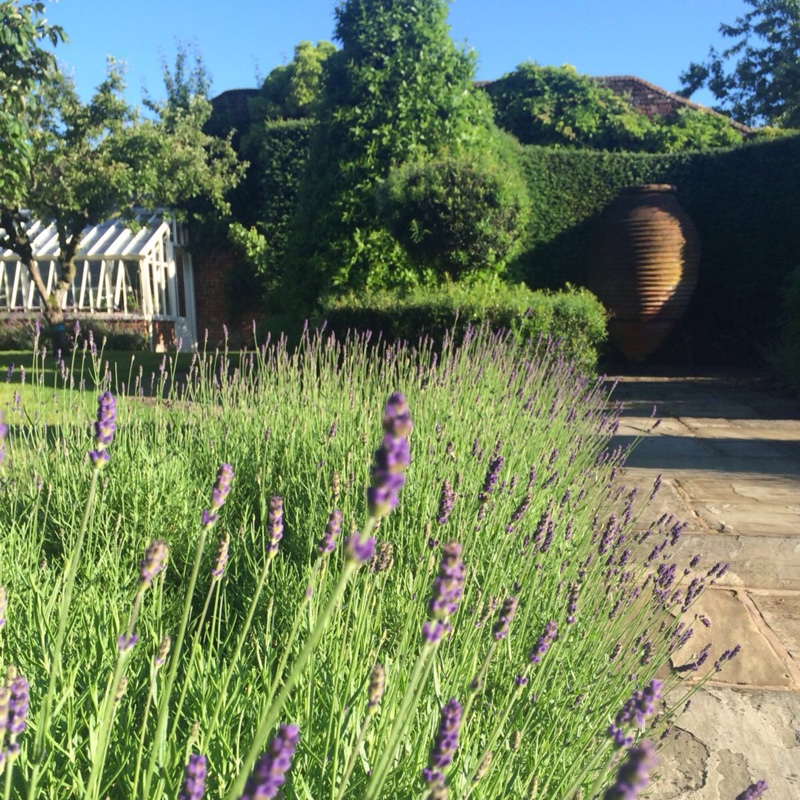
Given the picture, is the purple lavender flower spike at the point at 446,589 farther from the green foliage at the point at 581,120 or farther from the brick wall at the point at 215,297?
the brick wall at the point at 215,297

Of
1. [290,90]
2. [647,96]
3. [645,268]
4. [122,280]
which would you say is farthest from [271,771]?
[290,90]

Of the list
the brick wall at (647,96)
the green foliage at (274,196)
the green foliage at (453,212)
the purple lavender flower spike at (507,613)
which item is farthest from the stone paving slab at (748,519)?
the brick wall at (647,96)

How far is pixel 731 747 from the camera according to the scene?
202 cm

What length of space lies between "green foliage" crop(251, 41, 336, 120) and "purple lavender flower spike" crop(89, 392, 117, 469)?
1809cm

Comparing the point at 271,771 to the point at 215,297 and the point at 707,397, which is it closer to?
the point at 707,397

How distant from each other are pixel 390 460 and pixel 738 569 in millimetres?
3378

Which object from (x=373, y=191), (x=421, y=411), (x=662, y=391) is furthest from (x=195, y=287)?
(x=421, y=411)

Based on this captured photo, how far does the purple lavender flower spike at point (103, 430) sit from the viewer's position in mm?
782

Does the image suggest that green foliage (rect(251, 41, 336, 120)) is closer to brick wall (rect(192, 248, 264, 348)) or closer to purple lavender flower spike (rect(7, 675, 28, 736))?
brick wall (rect(192, 248, 264, 348))

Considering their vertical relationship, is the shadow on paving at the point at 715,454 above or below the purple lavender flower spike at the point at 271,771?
below

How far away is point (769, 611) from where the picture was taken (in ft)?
9.64

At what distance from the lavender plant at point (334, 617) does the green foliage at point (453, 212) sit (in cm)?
483

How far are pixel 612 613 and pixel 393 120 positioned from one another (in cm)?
802

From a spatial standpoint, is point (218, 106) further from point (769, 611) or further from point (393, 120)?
point (769, 611)
